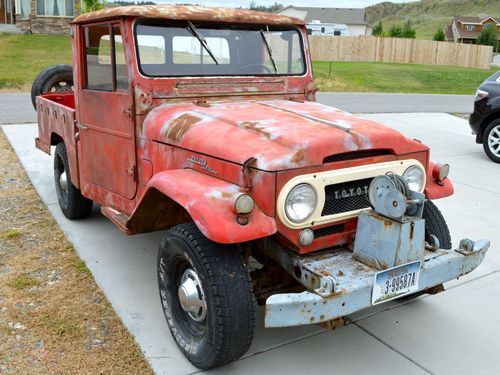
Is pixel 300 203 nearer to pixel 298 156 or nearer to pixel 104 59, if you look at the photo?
pixel 298 156

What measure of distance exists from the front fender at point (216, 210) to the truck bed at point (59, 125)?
82.8 inches

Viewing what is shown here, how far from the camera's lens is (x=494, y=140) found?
853cm

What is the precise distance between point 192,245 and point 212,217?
28 cm

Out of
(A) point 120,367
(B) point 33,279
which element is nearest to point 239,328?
(A) point 120,367

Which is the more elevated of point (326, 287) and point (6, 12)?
point (6, 12)

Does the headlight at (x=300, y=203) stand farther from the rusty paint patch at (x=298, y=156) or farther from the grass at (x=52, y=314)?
the grass at (x=52, y=314)

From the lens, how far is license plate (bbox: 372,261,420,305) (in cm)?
279

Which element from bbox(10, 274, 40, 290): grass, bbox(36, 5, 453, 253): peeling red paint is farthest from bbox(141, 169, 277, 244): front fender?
bbox(10, 274, 40, 290): grass

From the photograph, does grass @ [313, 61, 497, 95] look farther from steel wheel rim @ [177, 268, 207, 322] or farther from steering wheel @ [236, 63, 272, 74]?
steel wheel rim @ [177, 268, 207, 322]

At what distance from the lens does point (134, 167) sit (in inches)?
155

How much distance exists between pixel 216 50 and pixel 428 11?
512 ft

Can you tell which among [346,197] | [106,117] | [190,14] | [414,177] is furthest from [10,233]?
[414,177]

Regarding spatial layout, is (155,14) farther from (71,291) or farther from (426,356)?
(426,356)

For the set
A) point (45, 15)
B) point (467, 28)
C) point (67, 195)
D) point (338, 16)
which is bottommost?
point (67, 195)
